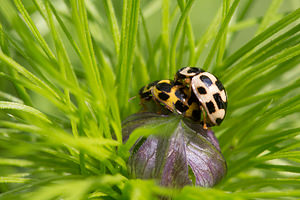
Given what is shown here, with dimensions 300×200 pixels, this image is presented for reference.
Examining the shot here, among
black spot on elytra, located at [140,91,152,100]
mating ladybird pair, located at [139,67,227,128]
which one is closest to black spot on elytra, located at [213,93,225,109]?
mating ladybird pair, located at [139,67,227,128]

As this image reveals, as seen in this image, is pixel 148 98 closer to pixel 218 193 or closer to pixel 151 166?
pixel 151 166

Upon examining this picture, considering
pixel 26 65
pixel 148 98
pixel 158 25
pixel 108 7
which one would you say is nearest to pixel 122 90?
pixel 148 98

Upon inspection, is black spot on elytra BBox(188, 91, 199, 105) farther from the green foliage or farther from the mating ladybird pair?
the green foliage

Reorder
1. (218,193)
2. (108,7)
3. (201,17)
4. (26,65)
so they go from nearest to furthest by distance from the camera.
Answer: (218,193) → (108,7) → (26,65) → (201,17)

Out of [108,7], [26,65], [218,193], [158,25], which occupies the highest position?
[158,25]

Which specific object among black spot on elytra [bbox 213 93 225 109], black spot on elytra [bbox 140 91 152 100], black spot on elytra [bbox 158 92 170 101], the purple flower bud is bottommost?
the purple flower bud

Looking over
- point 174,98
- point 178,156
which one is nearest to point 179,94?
point 174,98

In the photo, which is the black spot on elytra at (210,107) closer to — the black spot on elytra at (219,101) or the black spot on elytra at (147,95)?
the black spot on elytra at (219,101)
